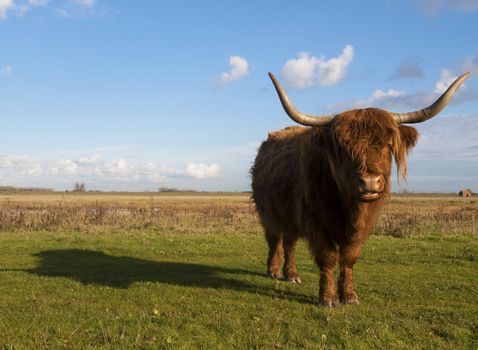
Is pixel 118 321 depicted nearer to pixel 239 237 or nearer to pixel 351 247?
pixel 351 247

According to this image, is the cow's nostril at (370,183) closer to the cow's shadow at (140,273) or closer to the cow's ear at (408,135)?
the cow's ear at (408,135)

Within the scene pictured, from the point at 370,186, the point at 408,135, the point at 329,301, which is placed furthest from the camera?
the point at 329,301

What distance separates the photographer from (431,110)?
6.45 m

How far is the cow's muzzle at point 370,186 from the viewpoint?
5.54 m

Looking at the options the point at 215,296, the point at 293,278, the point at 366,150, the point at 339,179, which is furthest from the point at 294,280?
the point at 366,150

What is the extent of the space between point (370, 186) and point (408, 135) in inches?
52.2

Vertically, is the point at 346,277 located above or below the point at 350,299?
above

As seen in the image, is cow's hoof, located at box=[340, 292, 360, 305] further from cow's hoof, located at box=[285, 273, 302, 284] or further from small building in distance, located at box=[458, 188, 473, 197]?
small building in distance, located at box=[458, 188, 473, 197]

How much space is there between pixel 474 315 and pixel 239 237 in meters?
11.6

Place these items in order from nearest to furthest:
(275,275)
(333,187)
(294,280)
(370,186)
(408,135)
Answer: (370,186) → (408,135) → (333,187) → (294,280) → (275,275)

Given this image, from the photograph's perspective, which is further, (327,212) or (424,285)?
(424,285)

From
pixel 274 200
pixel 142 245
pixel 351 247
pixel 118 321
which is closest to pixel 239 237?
pixel 142 245

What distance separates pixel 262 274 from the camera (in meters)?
10.4

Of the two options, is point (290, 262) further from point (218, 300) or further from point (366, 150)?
point (366, 150)
